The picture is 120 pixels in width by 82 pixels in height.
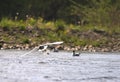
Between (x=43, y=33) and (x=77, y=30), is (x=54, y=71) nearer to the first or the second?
(x=43, y=33)

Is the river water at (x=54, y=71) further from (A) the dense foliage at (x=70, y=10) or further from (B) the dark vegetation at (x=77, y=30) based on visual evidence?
(A) the dense foliage at (x=70, y=10)

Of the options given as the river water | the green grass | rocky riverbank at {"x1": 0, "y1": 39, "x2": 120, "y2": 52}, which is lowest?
the river water

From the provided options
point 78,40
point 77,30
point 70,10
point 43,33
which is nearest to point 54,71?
point 78,40

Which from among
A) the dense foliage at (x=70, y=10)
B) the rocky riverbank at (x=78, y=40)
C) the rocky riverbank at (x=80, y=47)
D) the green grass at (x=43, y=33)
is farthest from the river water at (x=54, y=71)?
the dense foliage at (x=70, y=10)

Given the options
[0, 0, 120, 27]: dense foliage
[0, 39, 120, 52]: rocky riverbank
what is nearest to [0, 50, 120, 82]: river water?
[0, 39, 120, 52]: rocky riverbank

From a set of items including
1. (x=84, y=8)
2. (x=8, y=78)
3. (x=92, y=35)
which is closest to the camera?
(x=8, y=78)

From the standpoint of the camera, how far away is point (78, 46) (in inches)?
920

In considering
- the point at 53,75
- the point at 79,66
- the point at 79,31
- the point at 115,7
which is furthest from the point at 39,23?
the point at 53,75

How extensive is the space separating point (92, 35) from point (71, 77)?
13962 millimetres

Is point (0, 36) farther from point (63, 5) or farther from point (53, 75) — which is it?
point (63, 5)

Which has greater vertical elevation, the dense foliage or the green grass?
the dense foliage

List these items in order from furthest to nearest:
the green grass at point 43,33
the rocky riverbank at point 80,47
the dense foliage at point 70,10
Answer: the dense foliage at point 70,10 → the green grass at point 43,33 → the rocky riverbank at point 80,47

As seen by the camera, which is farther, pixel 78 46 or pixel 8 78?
pixel 78 46

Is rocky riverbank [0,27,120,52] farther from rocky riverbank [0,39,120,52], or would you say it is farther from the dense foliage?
the dense foliage
